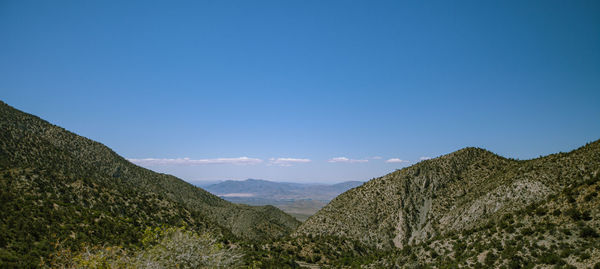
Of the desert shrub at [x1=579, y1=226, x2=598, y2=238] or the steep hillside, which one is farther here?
the steep hillside

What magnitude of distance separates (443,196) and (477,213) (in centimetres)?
1536

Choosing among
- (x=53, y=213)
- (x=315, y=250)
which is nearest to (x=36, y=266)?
(x=53, y=213)

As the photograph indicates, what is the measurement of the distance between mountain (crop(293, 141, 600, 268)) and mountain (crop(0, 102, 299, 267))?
87.7 ft

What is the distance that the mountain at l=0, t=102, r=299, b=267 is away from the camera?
31.7m

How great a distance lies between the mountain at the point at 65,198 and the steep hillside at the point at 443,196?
26653 millimetres

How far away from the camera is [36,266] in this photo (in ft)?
84.4

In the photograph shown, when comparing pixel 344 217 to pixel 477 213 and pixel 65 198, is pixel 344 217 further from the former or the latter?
pixel 65 198

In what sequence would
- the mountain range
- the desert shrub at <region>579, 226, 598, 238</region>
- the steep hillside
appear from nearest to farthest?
the desert shrub at <region>579, 226, 598, 238</region>
the mountain range
the steep hillside

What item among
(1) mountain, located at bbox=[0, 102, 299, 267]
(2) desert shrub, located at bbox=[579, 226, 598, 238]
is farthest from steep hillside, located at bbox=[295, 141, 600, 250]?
(1) mountain, located at bbox=[0, 102, 299, 267]

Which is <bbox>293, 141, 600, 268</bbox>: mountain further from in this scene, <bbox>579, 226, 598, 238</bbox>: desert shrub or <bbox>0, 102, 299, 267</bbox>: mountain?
<bbox>0, 102, 299, 267</bbox>: mountain

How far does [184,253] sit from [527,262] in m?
25.9

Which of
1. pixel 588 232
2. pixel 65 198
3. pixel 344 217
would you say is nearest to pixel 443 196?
pixel 344 217

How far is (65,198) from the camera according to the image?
43.1m

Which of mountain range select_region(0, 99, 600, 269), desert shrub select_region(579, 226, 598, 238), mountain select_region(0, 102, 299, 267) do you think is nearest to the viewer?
desert shrub select_region(579, 226, 598, 238)
